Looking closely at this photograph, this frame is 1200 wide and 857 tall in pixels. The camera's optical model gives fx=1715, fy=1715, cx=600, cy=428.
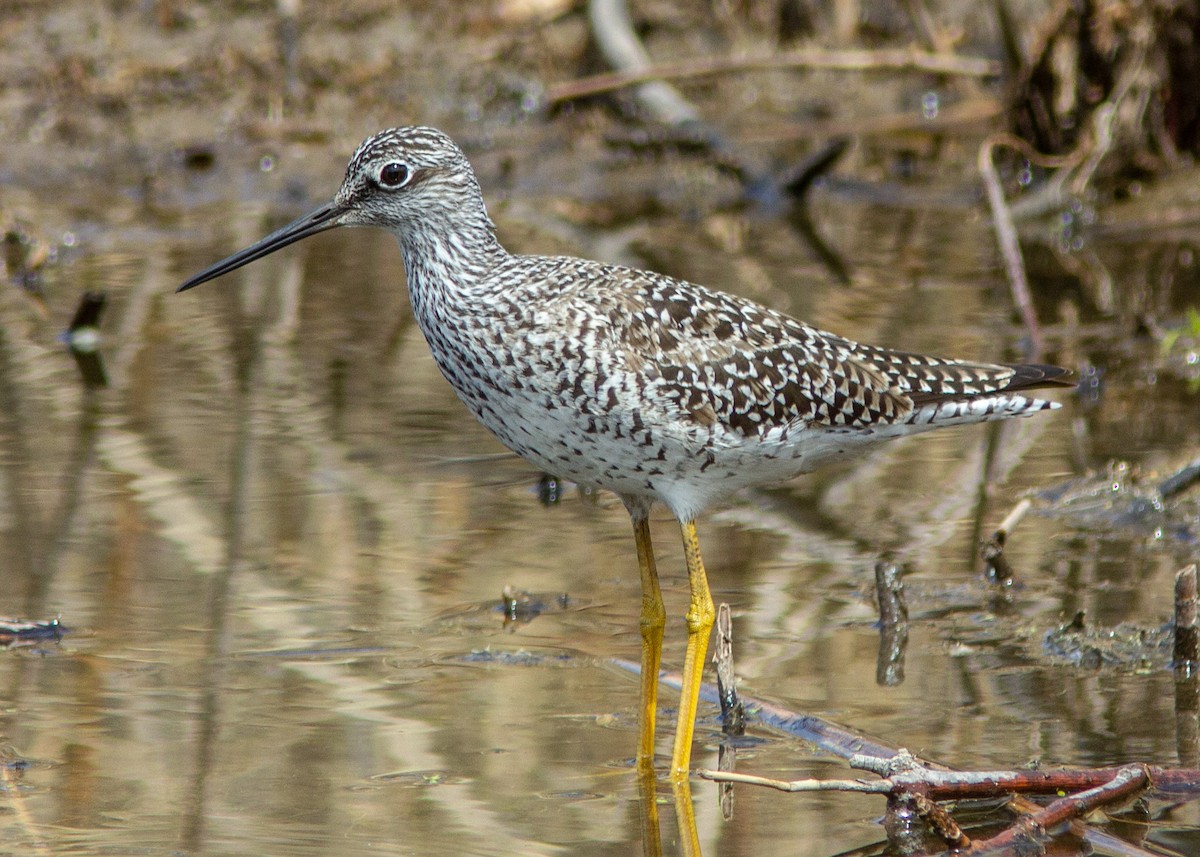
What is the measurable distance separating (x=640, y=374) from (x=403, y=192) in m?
1.25

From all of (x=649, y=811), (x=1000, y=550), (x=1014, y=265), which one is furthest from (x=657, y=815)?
(x=1014, y=265)

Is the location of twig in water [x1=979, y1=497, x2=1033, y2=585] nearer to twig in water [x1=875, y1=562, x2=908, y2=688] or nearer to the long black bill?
twig in water [x1=875, y1=562, x2=908, y2=688]

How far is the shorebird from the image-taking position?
634cm

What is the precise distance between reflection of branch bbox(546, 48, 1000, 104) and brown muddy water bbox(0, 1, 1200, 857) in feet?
9.18

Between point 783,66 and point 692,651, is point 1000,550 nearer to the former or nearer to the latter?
point 692,651

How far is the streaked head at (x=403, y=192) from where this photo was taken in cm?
680

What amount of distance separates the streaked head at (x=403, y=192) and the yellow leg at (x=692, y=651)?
1559 mm

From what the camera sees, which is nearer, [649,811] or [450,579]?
[649,811]

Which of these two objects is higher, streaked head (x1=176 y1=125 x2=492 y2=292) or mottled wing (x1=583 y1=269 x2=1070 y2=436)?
streaked head (x1=176 y1=125 x2=492 y2=292)

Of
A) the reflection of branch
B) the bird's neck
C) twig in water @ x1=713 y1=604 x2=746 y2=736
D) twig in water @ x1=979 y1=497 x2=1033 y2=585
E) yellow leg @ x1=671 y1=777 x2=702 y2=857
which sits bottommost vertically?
yellow leg @ x1=671 y1=777 x2=702 y2=857

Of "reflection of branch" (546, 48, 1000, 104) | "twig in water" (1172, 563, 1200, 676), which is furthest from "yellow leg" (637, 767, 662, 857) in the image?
"reflection of branch" (546, 48, 1000, 104)

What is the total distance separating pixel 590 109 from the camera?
677 inches

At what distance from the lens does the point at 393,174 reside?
268 inches

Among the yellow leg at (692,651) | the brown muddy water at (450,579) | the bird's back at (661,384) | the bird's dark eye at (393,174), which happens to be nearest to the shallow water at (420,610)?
the brown muddy water at (450,579)
